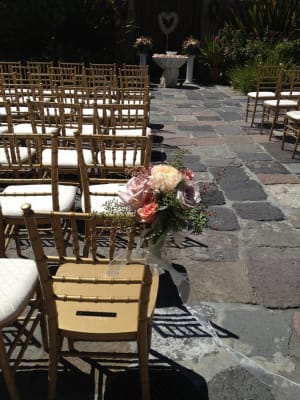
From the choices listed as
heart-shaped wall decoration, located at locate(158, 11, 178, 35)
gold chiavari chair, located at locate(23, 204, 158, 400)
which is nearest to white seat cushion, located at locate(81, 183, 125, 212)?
gold chiavari chair, located at locate(23, 204, 158, 400)

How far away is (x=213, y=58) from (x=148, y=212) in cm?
997

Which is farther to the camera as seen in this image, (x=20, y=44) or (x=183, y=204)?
(x=20, y=44)

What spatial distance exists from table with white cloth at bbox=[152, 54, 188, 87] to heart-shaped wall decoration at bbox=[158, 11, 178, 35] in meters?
1.93

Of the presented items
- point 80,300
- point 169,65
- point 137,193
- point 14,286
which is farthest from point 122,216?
point 169,65

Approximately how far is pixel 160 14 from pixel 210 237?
964 centimetres

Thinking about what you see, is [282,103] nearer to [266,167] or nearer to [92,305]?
[266,167]

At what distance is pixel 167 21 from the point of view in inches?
439

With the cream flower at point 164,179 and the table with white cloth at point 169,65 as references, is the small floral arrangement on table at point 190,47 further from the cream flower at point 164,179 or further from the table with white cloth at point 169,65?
the cream flower at point 164,179

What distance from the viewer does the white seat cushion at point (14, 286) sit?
1.60 metres

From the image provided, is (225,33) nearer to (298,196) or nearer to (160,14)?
(160,14)

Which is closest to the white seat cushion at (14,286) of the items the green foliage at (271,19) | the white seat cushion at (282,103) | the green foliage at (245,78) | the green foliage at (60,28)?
the white seat cushion at (282,103)

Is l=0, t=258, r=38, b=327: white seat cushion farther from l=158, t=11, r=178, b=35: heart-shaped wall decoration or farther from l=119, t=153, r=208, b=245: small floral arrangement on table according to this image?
l=158, t=11, r=178, b=35: heart-shaped wall decoration

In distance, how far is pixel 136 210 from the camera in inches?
54.6

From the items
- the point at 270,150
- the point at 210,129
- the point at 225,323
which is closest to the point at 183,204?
the point at 225,323
